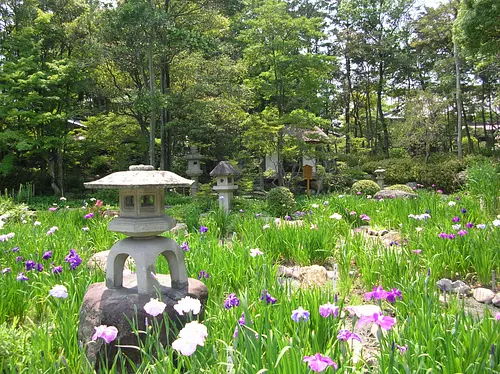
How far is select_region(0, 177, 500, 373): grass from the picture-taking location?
58.2 inches

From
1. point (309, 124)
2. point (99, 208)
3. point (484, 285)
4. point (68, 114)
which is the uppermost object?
point (68, 114)

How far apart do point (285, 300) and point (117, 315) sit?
0.93 m

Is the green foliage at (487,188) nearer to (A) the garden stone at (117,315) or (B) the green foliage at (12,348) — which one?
(A) the garden stone at (117,315)

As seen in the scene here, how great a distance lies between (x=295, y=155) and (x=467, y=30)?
562 cm

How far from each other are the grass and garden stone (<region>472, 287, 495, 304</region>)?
0.19 m

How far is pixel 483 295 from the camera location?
300 cm

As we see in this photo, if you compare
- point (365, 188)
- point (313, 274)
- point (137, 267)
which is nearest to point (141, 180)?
point (137, 267)

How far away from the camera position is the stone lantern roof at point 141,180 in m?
2.22

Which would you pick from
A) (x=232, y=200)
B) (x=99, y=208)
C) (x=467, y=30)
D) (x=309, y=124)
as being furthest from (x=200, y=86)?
(x=467, y=30)

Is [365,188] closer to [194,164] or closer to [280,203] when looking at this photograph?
[280,203]

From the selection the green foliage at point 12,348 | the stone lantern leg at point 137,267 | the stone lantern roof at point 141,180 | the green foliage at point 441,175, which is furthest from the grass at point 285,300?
the green foliage at point 441,175

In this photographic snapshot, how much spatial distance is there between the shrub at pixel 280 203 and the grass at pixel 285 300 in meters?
2.28

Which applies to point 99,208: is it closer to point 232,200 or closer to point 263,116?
point 232,200

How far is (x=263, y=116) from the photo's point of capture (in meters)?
12.0
